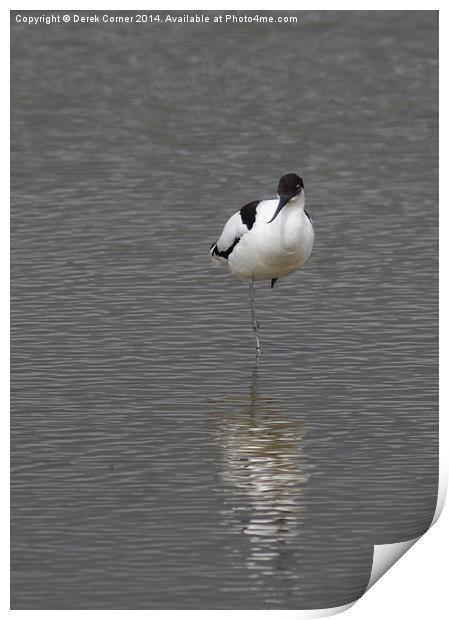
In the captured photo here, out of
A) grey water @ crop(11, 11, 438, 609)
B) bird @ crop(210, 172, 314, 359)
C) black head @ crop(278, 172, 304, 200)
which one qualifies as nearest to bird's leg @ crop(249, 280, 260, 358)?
bird @ crop(210, 172, 314, 359)

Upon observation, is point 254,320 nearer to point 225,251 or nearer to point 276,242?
point 276,242

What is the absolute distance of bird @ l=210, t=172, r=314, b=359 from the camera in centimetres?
1466

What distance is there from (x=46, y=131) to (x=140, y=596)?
50.4 ft

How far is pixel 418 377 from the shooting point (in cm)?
1350

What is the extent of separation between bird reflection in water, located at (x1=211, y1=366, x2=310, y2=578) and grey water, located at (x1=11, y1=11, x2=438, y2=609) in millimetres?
24

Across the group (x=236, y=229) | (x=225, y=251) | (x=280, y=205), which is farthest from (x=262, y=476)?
(x=225, y=251)

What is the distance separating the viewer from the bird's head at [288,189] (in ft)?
47.9

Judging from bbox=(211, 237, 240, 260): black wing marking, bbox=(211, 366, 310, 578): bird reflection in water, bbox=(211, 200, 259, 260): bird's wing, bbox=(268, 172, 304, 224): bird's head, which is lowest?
bbox=(211, 366, 310, 578): bird reflection in water

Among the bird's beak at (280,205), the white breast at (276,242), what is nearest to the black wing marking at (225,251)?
the white breast at (276,242)

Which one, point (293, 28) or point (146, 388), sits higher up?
point (293, 28)

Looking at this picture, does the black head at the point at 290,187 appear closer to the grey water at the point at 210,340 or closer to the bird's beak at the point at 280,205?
the bird's beak at the point at 280,205

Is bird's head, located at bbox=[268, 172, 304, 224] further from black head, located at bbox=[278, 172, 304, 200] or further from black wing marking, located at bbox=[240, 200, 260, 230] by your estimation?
black wing marking, located at bbox=[240, 200, 260, 230]
